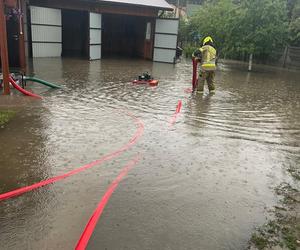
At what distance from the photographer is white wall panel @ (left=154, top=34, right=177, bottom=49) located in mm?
18578

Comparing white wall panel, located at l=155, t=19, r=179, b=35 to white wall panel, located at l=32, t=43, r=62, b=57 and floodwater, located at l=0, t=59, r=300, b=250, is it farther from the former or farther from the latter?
floodwater, located at l=0, t=59, r=300, b=250

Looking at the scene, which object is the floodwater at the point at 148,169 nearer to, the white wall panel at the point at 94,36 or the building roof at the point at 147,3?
the white wall panel at the point at 94,36

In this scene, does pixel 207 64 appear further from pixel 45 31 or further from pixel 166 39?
pixel 45 31

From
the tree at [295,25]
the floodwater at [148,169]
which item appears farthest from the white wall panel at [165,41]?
Answer: the floodwater at [148,169]

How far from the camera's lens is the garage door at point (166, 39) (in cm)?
1853

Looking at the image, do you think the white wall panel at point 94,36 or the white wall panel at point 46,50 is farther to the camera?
the white wall panel at point 94,36

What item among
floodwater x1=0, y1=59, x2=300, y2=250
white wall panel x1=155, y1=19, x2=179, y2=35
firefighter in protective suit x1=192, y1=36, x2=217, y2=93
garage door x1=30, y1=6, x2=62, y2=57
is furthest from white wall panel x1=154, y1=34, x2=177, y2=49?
floodwater x1=0, y1=59, x2=300, y2=250

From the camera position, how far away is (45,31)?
1681cm

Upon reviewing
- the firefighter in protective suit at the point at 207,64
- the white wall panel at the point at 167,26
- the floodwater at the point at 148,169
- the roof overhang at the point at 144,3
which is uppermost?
the roof overhang at the point at 144,3

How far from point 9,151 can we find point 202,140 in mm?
3109

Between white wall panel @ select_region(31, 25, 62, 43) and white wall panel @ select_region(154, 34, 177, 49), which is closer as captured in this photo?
white wall panel @ select_region(31, 25, 62, 43)

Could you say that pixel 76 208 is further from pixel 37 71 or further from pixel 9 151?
pixel 37 71

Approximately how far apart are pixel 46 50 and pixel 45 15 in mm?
1708

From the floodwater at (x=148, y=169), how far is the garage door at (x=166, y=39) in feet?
33.4
